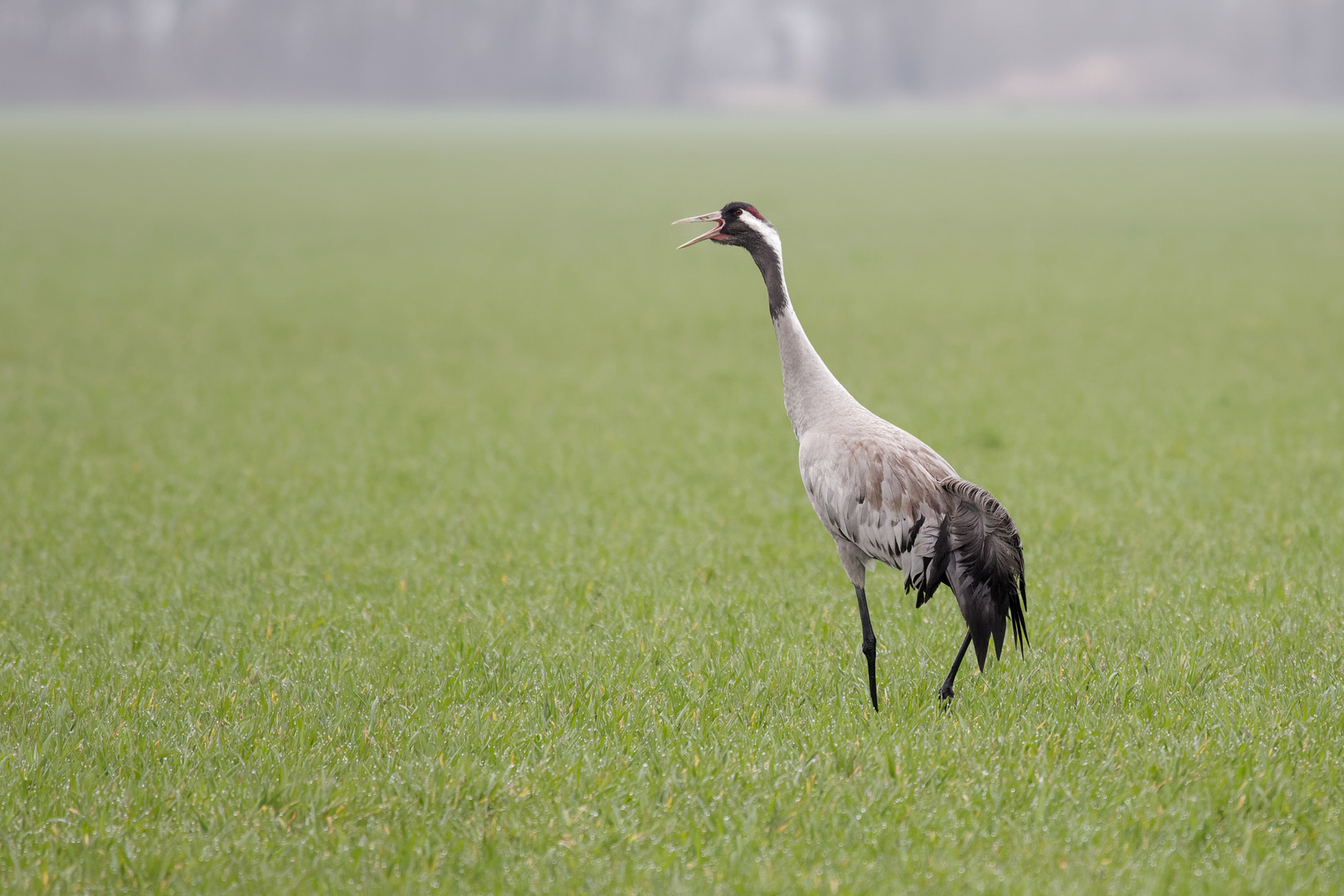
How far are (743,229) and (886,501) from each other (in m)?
1.60

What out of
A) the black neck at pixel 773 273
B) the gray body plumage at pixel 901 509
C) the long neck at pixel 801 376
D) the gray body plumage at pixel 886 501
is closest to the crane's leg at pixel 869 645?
the gray body plumage at pixel 886 501

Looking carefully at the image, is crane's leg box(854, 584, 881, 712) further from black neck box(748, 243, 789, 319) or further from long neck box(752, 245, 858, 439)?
black neck box(748, 243, 789, 319)

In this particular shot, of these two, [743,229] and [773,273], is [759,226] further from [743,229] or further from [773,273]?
[773,273]

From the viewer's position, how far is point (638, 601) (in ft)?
25.9

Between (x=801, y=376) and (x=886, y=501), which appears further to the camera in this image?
(x=801, y=376)

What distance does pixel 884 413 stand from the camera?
14.7 metres

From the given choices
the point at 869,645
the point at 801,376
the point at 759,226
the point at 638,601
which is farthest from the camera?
the point at 638,601

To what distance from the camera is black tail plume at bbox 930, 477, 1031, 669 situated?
5551 mm

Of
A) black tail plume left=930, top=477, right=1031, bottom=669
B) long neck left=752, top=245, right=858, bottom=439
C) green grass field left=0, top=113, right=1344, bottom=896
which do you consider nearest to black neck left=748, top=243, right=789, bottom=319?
long neck left=752, top=245, right=858, bottom=439

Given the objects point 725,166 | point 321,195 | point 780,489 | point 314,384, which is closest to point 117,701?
point 780,489

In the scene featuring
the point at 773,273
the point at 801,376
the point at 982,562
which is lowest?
the point at 982,562

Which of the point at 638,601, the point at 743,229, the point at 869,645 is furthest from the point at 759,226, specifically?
the point at 638,601

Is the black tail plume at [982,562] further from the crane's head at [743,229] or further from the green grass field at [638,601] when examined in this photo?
the crane's head at [743,229]

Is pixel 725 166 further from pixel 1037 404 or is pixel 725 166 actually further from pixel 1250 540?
pixel 1250 540
